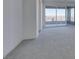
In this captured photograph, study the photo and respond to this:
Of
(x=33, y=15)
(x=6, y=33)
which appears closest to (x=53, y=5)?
(x=33, y=15)

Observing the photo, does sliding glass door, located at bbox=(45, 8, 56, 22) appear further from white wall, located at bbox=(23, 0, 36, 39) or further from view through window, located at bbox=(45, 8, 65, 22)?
white wall, located at bbox=(23, 0, 36, 39)

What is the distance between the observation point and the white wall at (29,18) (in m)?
7.32

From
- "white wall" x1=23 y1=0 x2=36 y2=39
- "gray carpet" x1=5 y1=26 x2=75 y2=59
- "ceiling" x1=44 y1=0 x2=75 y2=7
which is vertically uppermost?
"ceiling" x1=44 y1=0 x2=75 y2=7

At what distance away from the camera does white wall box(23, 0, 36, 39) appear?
7.32 metres

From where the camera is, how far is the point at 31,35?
745 centimetres

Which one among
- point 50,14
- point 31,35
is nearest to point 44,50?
point 31,35

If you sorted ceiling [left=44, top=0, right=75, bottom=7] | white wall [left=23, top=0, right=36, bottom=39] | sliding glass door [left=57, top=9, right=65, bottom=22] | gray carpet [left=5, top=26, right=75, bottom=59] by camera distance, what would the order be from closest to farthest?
1. gray carpet [left=5, top=26, right=75, bottom=59]
2. white wall [left=23, top=0, right=36, bottom=39]
3. ceiling [left=44, top=0, right=75, bottom=7]
4. sliding glass door [left=57, top=9, right=65, bottom=22]

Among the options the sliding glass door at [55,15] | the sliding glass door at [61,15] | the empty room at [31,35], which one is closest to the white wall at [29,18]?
the empty room at [31,35]

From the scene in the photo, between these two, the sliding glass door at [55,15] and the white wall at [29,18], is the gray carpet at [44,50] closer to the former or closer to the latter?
the white wall at [29,18]

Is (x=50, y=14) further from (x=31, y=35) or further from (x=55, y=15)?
(x=31, y=35)

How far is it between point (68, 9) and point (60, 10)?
163 cm

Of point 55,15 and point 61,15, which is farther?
point 61,15

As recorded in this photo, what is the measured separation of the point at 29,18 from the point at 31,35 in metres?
0.86

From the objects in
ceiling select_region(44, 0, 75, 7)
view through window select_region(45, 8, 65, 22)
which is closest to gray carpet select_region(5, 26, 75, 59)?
ceiling select_region(44, 0, 75, 7)
